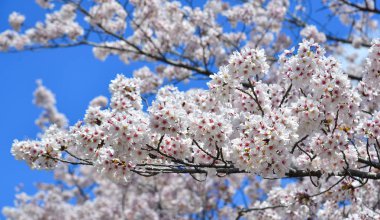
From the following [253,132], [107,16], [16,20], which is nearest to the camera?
[253,132]

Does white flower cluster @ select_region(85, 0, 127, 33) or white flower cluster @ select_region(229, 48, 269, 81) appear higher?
white flower cluster @ select_region(85, 0, 127, 33)

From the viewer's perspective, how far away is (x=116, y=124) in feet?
15.7

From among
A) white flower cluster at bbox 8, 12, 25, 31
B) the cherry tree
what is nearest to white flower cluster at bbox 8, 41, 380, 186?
the cherry tree

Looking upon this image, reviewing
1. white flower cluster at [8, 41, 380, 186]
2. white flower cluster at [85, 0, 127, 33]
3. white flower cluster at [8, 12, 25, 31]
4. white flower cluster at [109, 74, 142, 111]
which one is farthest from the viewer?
white flower cluster at [8, 12, 25, 31]

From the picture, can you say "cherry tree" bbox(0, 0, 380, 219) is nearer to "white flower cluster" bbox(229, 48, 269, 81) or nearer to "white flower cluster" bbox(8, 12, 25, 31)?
"white flower cluster" bbox(229, 48, 269, 81)

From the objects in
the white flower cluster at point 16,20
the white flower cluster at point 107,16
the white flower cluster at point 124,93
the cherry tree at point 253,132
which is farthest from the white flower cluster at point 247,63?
the white flower cluster at point 16,20

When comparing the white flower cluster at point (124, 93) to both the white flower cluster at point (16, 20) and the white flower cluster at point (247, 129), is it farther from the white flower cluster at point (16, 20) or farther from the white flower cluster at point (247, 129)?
the white flower cluster at point (16, 20)

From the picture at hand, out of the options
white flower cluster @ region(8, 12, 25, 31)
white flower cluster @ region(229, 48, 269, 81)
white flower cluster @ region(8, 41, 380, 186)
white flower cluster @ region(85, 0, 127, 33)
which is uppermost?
white flower cluster @ region(8, 12, 25, 31)

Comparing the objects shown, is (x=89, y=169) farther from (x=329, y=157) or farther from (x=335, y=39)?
(x=329, y=157)

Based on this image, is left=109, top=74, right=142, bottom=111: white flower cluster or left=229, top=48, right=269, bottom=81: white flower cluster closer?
left=229, top=48, right=269, bottom=81: white flower cluster

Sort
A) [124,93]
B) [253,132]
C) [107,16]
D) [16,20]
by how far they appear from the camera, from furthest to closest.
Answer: [16,20] < [107,16] < [124,93] < [253,132]

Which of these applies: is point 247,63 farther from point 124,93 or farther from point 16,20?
point 16,20

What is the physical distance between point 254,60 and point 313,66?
0.65 meters

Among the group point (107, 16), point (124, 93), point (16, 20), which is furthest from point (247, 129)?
point (16, 20)
